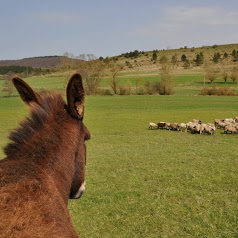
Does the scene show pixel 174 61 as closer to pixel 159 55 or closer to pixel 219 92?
pixel 159 55

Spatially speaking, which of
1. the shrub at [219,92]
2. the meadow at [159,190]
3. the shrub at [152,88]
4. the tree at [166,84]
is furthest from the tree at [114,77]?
the meadow at [159,190]

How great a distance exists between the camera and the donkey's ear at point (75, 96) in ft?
9.50

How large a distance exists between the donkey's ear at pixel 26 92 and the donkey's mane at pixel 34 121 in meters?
0.08

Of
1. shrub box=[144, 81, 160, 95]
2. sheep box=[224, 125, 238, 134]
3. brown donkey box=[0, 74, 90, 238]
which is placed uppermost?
brown donkey box=[0, 74, 90, 238]

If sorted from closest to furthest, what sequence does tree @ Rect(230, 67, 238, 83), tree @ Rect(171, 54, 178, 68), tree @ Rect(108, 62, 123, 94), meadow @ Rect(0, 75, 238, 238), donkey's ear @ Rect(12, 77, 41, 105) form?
donkey's ear @ Rect(12, 77, 41, 105), meadow @ Rect(0, 75, 238, 238), tree @ Rect(108, 62, 123, 94), tree @ Rect(230, 67, 238, 83), tree @ Rect(171, 54, 178, 68)

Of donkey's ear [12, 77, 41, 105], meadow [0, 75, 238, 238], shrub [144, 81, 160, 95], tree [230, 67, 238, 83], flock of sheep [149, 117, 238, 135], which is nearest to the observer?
donkey's ear [12, 77, 41, 105]

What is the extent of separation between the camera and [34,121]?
2988mm

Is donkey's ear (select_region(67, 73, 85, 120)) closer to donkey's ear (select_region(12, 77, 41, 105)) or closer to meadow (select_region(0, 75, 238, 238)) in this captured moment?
donkey's ear (select_region(12, 77, 41, 105))

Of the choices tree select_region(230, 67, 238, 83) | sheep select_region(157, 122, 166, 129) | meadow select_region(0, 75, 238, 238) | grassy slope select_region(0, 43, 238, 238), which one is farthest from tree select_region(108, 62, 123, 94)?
meadow select_region(0, 75, 238, 238)

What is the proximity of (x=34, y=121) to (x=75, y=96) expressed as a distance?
0.41m

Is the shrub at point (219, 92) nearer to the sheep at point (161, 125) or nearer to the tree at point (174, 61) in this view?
the sheep at point (161, 125)

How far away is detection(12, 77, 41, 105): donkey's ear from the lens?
3.10 meters

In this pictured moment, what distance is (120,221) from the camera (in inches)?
329

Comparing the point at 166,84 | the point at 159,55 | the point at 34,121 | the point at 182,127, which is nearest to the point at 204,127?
the point at 182,127
